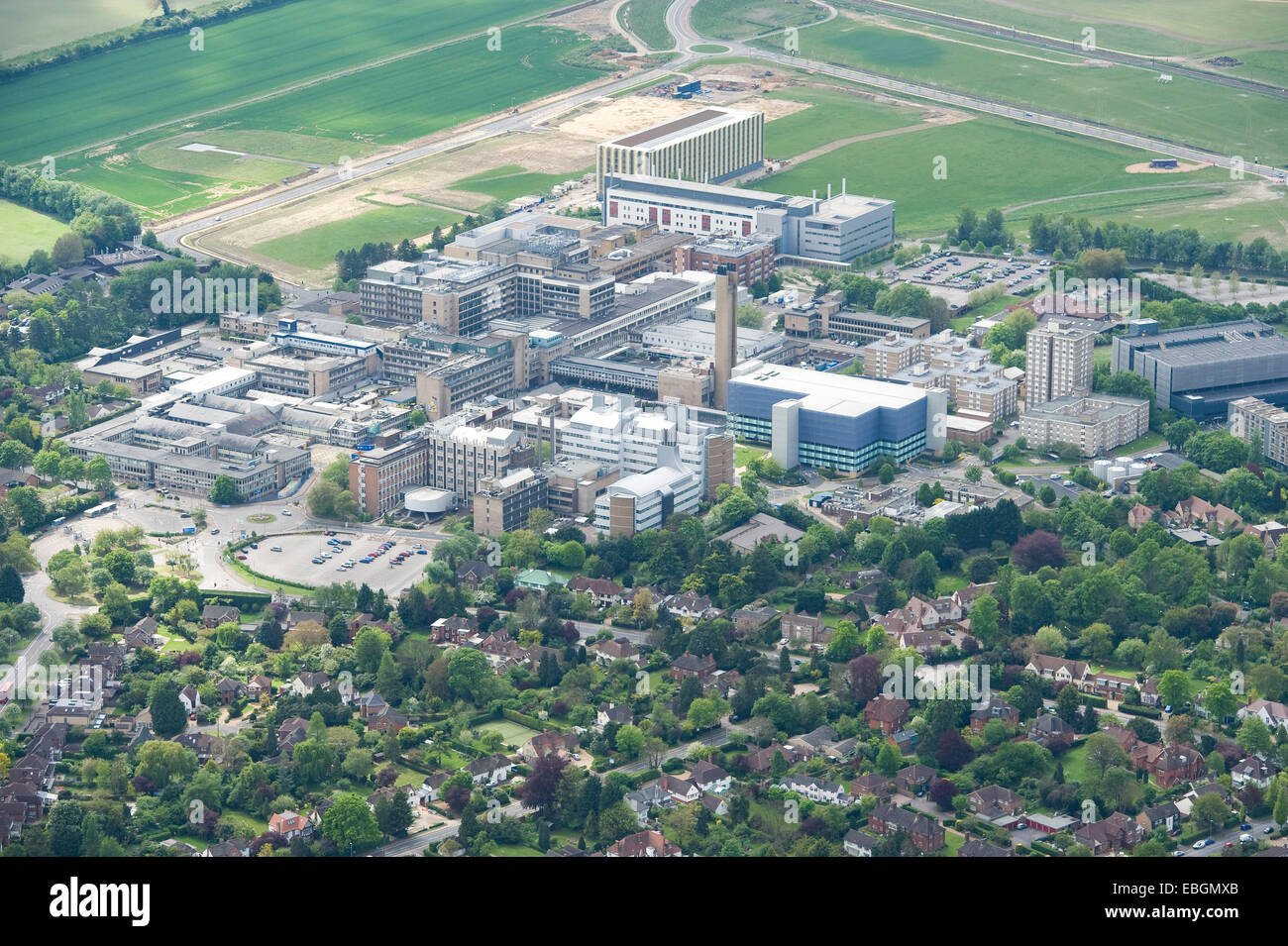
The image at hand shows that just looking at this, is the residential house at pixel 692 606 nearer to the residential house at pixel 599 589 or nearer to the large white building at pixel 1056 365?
the residential house at pixel 599 589

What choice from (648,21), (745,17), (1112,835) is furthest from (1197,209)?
(1112,835)

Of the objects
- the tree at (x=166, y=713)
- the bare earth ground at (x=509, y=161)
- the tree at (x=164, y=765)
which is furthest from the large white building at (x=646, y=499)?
the bare earth ground at (x=509, y=161)

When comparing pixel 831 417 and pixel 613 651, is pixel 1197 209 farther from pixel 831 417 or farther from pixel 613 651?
pixel 613 651

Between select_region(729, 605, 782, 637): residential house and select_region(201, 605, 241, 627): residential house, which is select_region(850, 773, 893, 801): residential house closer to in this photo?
select_region(729, 605, 782, 637): residential house

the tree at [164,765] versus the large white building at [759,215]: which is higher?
the large white building at [759,215]

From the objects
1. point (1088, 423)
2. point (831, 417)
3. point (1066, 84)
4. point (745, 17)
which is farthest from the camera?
point (745, 17)

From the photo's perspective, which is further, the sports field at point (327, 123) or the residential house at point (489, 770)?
the sports field at point (327, 123)
